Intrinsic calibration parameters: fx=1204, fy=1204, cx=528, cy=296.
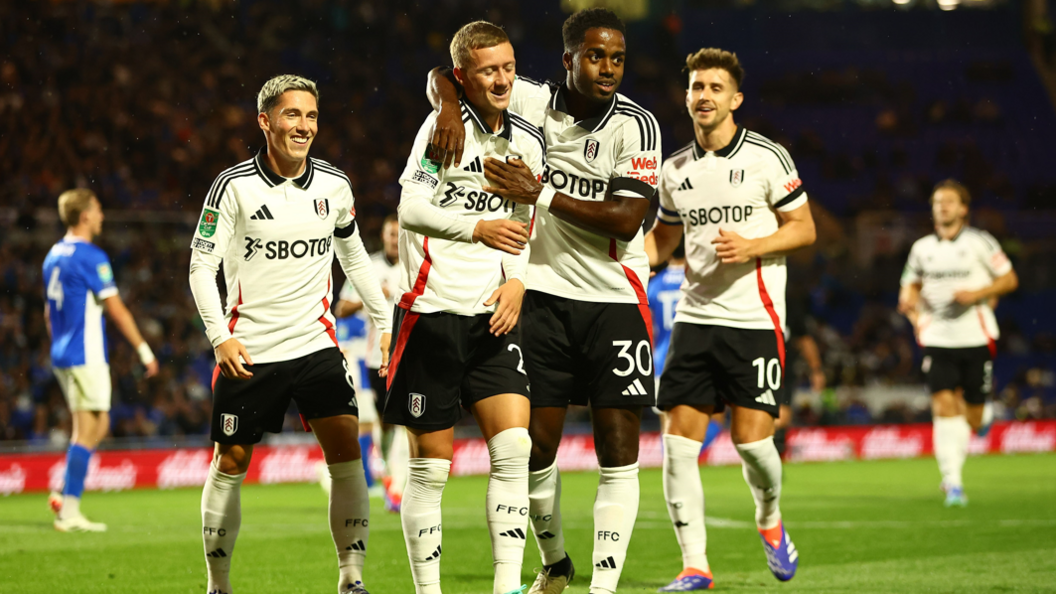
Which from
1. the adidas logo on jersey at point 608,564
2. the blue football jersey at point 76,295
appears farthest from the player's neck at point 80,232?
the adidas logo on jersey at point 608,564

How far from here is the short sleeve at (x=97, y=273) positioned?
973cm

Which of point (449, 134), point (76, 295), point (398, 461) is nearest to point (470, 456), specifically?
point (398, 461)

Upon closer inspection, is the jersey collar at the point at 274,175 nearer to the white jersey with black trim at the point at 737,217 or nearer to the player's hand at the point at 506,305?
the player's hand at the point at 506,305

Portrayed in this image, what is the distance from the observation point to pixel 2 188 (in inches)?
680

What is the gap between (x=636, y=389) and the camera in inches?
213

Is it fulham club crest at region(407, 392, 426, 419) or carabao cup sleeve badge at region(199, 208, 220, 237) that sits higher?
carabao cup sleeve badge at region(199, 208, 220, 237)

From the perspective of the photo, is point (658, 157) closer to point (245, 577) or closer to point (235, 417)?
point (235, 417)

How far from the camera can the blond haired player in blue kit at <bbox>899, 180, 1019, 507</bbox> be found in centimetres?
1133

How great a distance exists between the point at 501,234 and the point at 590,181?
93cm

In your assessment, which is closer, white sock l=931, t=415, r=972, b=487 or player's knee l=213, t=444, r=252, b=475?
player's knee l=213, t=444, r=252, b=475

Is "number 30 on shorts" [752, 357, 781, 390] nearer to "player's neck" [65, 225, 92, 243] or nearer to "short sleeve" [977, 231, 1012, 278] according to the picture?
"short sleeve" [977, 231, 1012, 278]

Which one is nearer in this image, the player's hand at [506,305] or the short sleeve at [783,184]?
the player's hand at [506,305]

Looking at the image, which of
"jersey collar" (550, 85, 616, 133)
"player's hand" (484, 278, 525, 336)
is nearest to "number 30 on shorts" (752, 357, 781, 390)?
"jersey collar" (550, 85, 616, 133)

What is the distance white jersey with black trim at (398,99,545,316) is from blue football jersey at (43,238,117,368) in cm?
542
